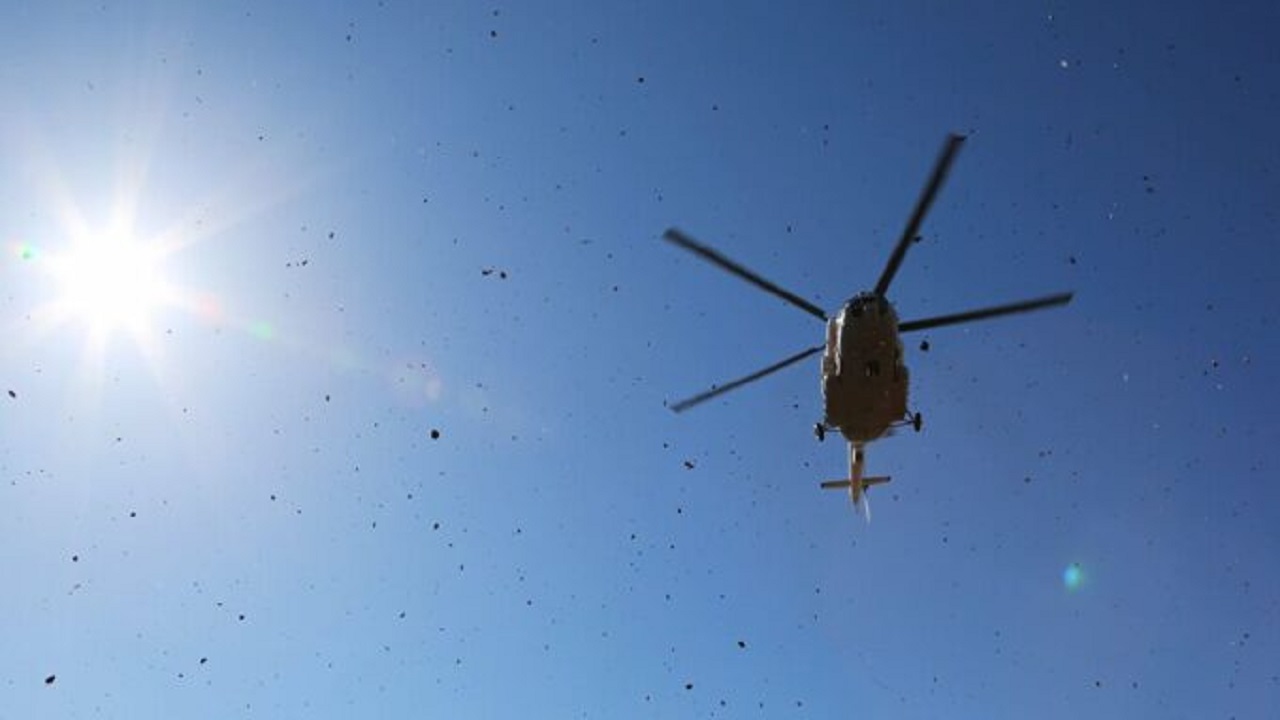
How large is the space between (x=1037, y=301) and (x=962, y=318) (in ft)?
4.51

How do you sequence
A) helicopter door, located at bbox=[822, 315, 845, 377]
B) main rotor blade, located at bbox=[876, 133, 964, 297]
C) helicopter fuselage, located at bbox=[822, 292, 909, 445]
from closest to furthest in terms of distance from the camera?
main rotor blade, located at bbox=[876, 133, 964, 297] → helicopter fuselage, located at bbox=[822, 292, 909, 445] → helicopter door, located at bbox=[822, 315, 845, 377]

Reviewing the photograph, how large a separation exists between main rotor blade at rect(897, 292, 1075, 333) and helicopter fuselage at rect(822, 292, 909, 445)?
496 millimetres

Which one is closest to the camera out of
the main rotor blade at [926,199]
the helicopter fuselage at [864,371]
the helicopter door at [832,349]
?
the main rotor blade at [926,199]

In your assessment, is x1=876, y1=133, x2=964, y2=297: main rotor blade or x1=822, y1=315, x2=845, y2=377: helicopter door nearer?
x1=876, y1=133, x2=964, y2=297: main rotor blade

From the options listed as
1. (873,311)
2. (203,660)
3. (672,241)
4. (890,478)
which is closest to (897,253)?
(873,311)

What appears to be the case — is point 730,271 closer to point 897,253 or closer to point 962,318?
point 897,253

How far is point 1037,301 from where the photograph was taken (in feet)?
57.9

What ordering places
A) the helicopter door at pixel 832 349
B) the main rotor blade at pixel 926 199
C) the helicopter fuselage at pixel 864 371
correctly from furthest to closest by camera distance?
the helicopter door at pixel 832 349 → the helicopter fuselage at pixel 864 371 → the main rotor blade at pixel 926 199

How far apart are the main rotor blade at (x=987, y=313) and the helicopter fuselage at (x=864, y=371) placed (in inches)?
19.5

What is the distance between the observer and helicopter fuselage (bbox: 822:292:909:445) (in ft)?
62.0

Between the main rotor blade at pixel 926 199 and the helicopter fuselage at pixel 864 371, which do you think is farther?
the helicopter fuselage at pixel 864 371

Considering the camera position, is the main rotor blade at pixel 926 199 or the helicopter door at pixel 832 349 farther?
the helicopter door at pixel 832 349

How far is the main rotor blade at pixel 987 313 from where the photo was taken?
1759 cm

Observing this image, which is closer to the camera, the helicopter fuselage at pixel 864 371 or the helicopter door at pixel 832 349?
the helicopter fuselage at pixel 864 371
